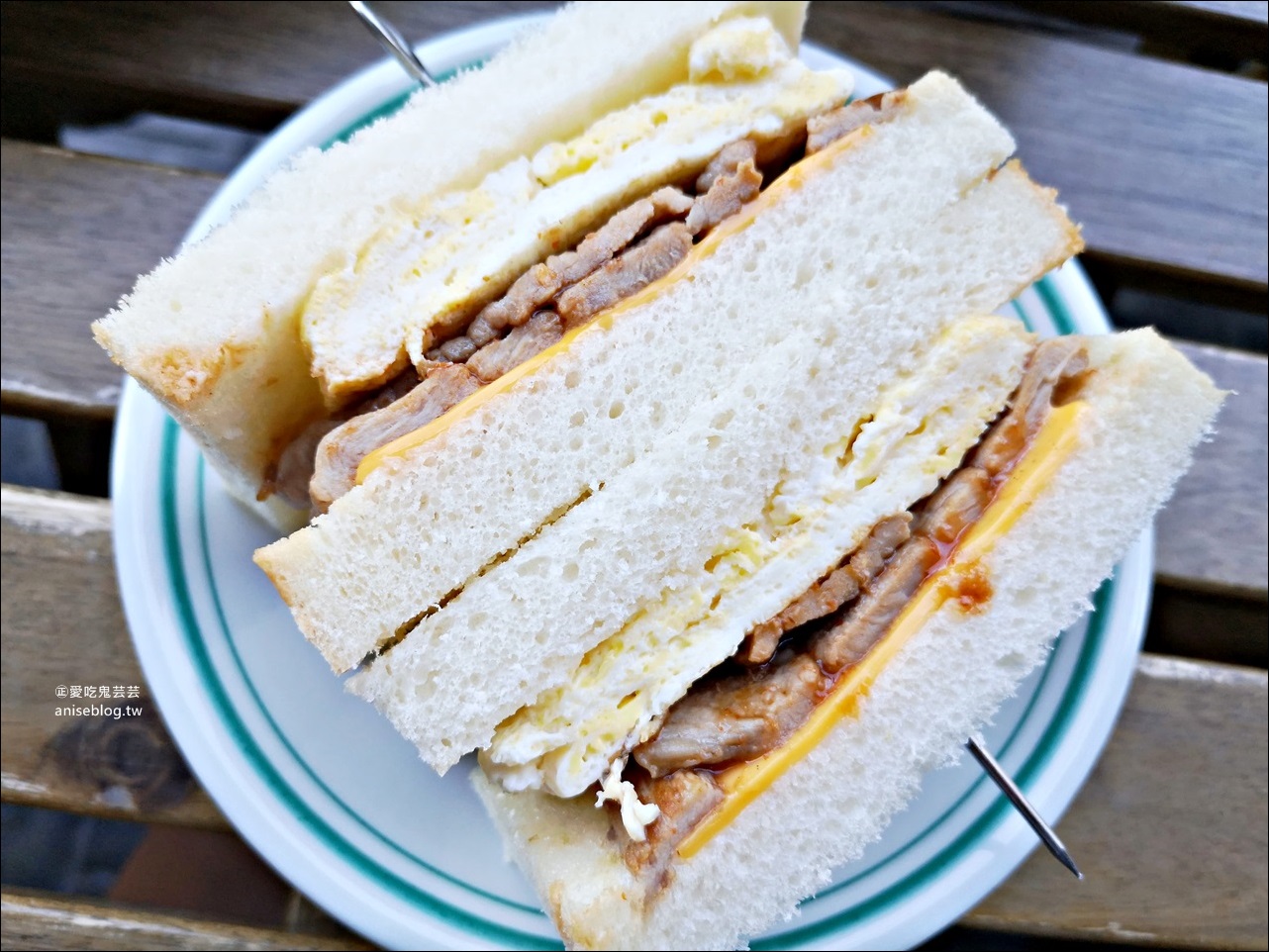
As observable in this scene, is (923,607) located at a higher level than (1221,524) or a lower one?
higher

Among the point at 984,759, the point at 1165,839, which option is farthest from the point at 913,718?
the point at 1165,839

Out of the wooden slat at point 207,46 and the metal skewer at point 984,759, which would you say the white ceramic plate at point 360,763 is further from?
the wooden slat at point 207,46

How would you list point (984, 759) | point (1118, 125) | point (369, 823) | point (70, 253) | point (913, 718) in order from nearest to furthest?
point (913, 718), point (984, 759), point (369, 823), point (70, 253), point (1118, 125)

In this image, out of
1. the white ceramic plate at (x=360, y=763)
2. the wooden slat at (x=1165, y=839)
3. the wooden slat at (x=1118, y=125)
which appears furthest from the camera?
the wooden slat at (x=1118, y=125)

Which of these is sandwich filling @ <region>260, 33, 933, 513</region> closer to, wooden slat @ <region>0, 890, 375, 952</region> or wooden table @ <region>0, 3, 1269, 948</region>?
wooden table @ <region>0, 3, 1269, 948</region>

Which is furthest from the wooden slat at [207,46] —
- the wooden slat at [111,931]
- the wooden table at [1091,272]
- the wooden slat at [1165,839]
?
the wooden slat at [1165,839]

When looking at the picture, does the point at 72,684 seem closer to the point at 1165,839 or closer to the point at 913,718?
the point at 913,718

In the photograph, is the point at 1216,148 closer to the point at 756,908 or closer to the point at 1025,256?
the point at 1025,256
